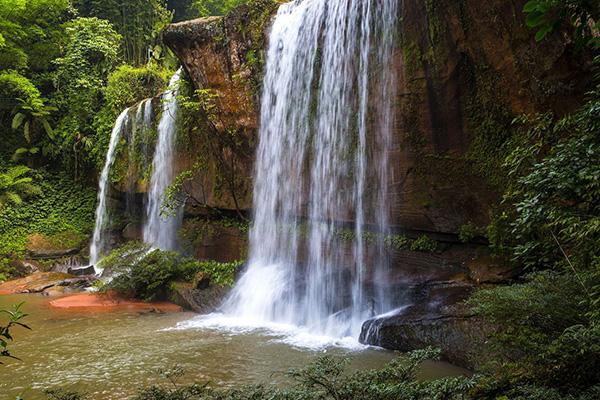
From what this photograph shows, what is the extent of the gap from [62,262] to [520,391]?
58.4 feet

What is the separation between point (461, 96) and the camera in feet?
27.3

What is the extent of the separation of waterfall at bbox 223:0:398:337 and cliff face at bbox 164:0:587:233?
0.46 meters

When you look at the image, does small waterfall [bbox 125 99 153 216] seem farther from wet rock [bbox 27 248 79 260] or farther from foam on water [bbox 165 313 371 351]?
foam on water [bbox 165 313 371 351]

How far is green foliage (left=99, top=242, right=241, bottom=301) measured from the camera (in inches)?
467

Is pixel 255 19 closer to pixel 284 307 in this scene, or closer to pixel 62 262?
pixel 284 307

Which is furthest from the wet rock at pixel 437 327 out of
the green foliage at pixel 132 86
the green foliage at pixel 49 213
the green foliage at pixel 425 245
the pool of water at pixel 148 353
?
the green foliage at pixel 132 86

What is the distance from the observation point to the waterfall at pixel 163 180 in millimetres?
15469

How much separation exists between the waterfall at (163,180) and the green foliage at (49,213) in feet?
16.4

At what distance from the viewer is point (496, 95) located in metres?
7.95

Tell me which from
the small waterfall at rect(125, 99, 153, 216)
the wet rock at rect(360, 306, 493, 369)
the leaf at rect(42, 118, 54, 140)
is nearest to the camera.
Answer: the wet rock at rect(360, 306, 493, 369)

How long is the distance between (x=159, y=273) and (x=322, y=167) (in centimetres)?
535

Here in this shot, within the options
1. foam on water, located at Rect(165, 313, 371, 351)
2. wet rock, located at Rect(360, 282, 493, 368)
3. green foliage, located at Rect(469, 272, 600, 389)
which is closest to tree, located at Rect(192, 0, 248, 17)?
foam on water, located at Rect(165, 313, 371, 351)

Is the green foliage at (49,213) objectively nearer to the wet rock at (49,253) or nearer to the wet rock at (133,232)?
the wet rock at (49,253)

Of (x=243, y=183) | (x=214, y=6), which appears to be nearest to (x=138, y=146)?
(x=243, y=183)
